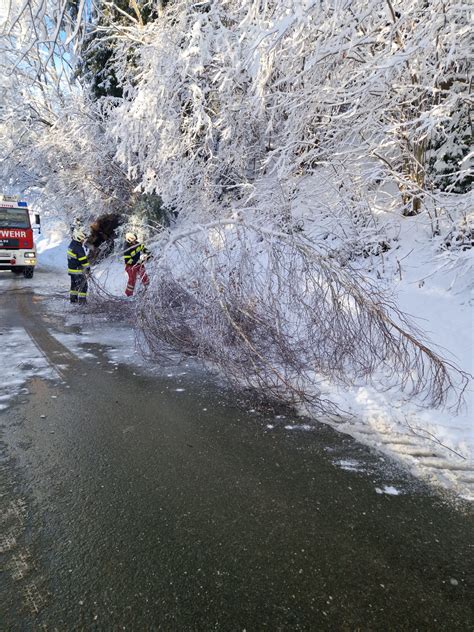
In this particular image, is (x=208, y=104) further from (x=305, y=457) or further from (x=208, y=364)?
(x=305, y=457)

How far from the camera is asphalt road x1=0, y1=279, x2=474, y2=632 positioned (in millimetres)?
1776

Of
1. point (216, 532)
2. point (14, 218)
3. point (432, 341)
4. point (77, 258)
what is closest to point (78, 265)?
point (77, 258)

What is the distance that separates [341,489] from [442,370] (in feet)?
6.05

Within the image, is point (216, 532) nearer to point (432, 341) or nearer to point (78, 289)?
point (432, 341)

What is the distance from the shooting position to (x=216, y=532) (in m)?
2.26

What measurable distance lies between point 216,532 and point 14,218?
15.5 meters

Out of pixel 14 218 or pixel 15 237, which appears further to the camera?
pixel 14 218

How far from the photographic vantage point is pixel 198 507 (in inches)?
97.3

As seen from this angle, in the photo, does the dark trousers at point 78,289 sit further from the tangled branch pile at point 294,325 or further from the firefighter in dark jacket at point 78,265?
the tangled branch pile at point 294,325

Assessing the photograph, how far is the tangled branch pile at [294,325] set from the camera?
4.11 m

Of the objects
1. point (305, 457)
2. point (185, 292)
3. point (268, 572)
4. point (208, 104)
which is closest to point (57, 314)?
point (185, 292)

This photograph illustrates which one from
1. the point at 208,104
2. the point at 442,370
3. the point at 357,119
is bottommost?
the point at 442,370

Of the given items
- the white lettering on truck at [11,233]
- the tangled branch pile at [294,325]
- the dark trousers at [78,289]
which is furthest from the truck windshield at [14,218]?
the tangled branch pile at [294,325]

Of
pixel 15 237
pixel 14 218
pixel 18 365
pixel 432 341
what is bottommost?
pixel 18 365
